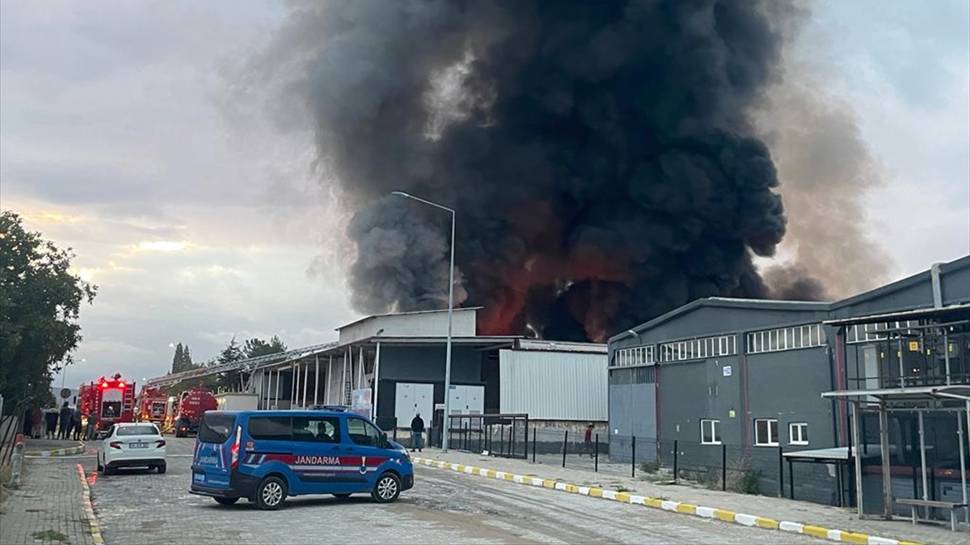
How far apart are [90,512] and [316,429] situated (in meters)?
3.85

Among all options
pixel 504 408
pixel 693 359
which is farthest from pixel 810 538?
pixel 504 408

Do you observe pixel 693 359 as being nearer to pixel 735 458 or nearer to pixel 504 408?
pixel 735 458

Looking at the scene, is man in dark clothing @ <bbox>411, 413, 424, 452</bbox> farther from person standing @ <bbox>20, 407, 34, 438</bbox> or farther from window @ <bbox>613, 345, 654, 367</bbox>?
person standing @ <bbox>20, 407, 34, 438</bbox>

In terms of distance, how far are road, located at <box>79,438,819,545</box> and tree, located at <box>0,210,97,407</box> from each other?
1550cm

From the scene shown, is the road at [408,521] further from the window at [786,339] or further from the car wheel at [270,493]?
the window at [786,339]

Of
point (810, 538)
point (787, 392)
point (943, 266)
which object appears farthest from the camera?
point (787, 392)

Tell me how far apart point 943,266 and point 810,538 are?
10.2 meters

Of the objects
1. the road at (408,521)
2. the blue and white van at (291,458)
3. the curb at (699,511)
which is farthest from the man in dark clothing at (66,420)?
the blue and white van at (291,458)

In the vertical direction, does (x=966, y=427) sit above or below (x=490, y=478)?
above

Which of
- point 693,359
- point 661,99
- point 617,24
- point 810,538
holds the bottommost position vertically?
point 810,538

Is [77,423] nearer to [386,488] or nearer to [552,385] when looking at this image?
[552,385]

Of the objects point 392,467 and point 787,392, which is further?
point 787,392

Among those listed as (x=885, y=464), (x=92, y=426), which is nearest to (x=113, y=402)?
(x=92, y=426)

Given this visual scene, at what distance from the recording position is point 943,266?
2042 cm
